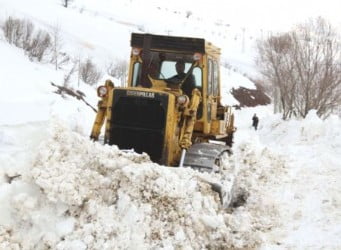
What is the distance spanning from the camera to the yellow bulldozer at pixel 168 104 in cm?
784

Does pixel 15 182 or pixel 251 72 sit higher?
pixel 251 72

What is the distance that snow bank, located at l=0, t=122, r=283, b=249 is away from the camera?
5801 millimetres

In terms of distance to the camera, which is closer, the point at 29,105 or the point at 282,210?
the point at 282,210

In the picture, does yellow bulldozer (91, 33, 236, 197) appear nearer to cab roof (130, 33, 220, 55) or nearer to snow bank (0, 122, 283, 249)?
cab roof (130, 33, 220, 55)

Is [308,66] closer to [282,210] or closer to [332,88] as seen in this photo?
[332,88]

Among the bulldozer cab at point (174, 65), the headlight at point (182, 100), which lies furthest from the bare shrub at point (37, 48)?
the headlight at point (182, 100)

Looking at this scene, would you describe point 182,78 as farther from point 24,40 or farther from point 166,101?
point 24,40

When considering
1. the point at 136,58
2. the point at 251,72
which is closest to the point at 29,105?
the point at 136,58

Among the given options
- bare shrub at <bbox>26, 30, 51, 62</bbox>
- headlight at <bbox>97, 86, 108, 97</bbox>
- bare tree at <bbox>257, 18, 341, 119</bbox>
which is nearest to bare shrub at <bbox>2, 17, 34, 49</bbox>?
bare shrub at <bbox>26, 30, 51, 62</bbox>

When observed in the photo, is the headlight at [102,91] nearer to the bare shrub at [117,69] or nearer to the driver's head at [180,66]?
the driver's head at [180,66]

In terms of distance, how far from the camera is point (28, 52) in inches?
917

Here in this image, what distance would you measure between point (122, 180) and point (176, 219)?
785mm

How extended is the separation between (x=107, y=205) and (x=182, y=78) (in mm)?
3281

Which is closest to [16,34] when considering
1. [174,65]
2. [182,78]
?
[174,65]
